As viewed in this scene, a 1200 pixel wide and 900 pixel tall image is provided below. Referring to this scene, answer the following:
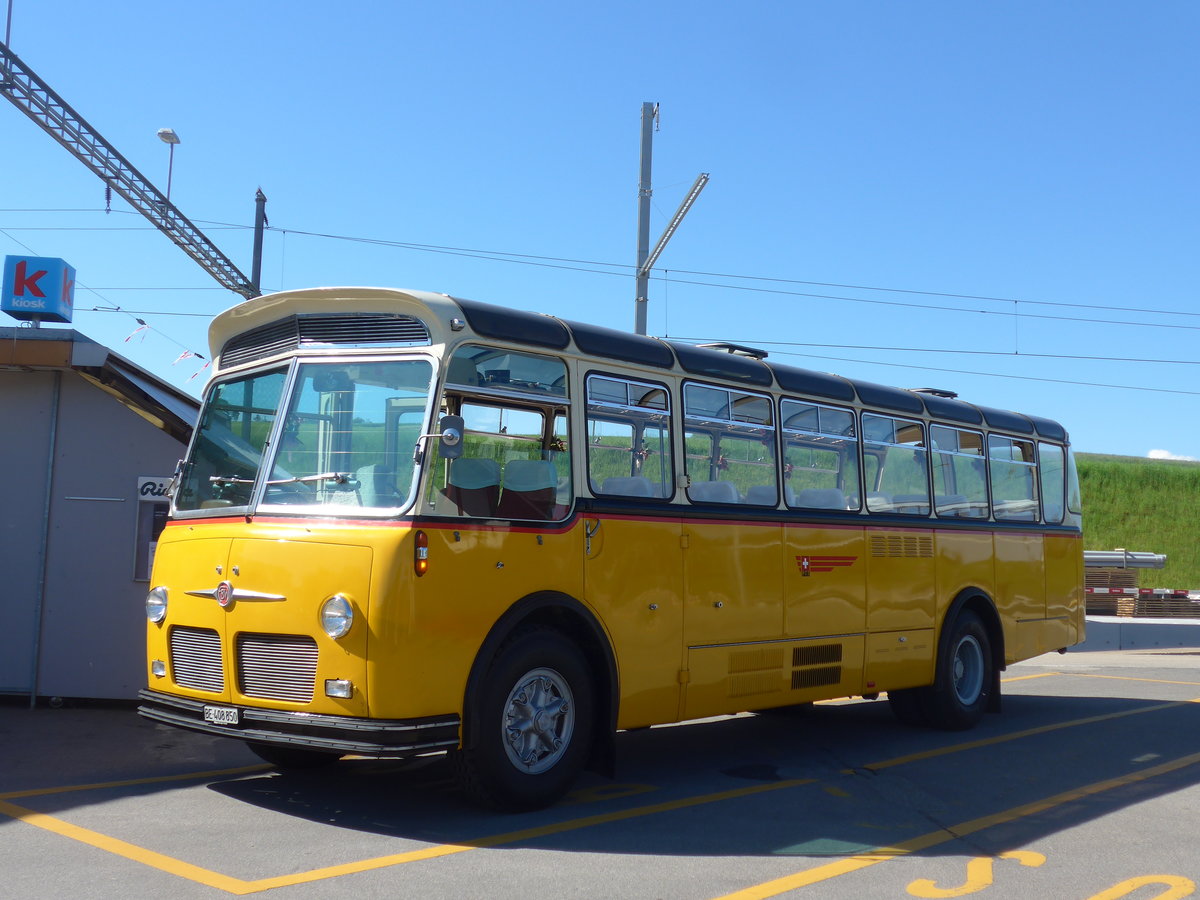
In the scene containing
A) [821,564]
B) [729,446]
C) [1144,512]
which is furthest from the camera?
[1144,512]

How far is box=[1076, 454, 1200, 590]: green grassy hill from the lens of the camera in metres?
39.0

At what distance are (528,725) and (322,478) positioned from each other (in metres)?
1.81

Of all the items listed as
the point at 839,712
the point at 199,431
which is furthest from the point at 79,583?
the point at 839,712

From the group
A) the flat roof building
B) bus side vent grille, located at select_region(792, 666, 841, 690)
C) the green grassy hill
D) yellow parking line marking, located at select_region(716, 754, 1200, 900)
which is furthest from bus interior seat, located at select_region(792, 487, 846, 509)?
the green grassy hill

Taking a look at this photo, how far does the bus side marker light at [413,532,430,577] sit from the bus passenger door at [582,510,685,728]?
128 centimetres

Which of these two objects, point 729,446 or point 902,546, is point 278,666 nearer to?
point 729,446

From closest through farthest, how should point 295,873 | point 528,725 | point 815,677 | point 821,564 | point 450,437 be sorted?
point 295,873 → point 450,437 → point 528,725 → point 815,677 → point 821,564

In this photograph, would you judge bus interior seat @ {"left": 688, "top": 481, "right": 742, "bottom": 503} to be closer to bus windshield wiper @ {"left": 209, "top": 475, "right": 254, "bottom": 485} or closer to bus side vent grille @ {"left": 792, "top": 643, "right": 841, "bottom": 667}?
bus side vent grille @ {"left": 792, "top": 643, "right": 841, "bottom": 667}

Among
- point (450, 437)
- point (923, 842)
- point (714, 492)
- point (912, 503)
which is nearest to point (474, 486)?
point (450, 437)

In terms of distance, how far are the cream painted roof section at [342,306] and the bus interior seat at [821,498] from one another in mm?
3668

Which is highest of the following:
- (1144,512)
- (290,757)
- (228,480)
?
(1144,512)

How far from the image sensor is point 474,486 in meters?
6.60

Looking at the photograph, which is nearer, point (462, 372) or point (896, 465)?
point (462, 372)

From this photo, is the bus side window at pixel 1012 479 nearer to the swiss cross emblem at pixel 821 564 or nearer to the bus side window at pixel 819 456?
the bus side window at pixel 819 456
